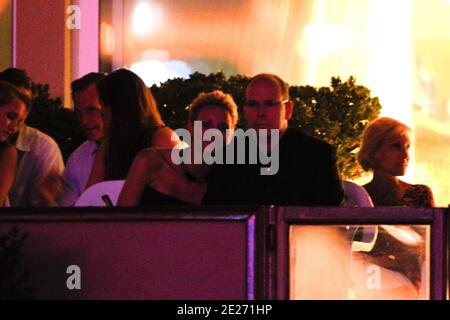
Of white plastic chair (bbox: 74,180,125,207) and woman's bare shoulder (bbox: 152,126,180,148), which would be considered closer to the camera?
white plastic chair (bbox: 74,180,125,207)

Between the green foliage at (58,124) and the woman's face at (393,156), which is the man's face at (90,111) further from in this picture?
the green foliage at (58,124)

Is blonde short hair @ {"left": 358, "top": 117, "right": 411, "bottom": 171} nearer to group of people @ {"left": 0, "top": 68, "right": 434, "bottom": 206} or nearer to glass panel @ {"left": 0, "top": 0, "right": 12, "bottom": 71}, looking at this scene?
group of people @ {"left": 0, "top": 68, "right": 434, "bottom": 206}

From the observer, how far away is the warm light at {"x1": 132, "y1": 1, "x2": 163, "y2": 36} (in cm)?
941

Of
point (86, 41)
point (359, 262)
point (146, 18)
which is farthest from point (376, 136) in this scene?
point (146, 18)

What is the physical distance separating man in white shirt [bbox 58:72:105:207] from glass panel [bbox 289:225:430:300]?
214 centimetres

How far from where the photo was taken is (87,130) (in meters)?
5.27

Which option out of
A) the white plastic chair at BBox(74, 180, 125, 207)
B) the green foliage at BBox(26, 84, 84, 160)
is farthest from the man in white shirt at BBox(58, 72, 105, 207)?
the green foliage at BBox(26, 84, 84, 160)

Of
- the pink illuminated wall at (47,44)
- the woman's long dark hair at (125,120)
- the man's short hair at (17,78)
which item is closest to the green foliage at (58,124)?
the pink illuminated wall at (47,44)

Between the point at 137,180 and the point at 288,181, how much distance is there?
62cm

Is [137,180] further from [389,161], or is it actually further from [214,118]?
[389,161]

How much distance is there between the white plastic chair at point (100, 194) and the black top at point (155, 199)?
15 cm

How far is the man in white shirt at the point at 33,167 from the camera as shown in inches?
188

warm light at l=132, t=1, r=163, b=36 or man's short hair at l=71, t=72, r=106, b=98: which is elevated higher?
warm light at l=132, t=1, r=163, b=36

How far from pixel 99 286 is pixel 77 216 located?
8.3 inches
